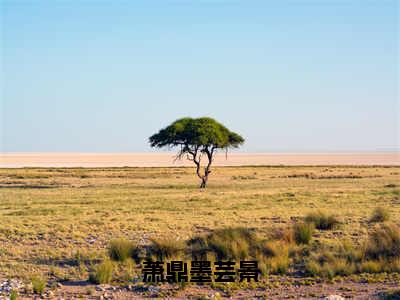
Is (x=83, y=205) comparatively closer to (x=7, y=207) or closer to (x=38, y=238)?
(x=7, y=207)

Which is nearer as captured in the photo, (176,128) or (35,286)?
(35,286)

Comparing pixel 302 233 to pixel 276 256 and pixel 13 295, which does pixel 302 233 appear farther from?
pixel 13 295

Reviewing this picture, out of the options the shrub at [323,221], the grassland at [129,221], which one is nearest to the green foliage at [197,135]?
the grassland at [129,221]

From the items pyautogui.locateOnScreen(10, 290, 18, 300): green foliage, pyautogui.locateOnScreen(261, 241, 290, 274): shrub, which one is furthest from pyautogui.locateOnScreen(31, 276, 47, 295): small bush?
pyautogui.locateOnScreen(261, 241, 290, 274): shrub

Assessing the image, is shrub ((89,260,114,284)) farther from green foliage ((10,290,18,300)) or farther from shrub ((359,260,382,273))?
shrub ((359,260,382,273))

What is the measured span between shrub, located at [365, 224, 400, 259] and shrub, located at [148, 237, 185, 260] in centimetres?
503

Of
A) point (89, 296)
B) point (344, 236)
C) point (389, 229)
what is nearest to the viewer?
point (89, 296)

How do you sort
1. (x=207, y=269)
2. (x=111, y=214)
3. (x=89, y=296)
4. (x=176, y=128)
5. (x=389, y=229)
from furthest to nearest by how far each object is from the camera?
(x=176, y=128)
(x=111, y=214)
(x=389, y=229)
(x=207, y=269)
(x=89, y=296)

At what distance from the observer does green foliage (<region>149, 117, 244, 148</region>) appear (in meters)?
56.3

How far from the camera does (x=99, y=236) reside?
2008 cm

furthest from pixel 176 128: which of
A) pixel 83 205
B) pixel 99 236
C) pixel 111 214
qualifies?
pixel 99 236

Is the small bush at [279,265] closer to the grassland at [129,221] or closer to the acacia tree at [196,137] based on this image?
the grassland at [129,221]

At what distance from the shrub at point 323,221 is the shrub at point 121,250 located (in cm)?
771

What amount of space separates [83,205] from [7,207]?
4227 mm
